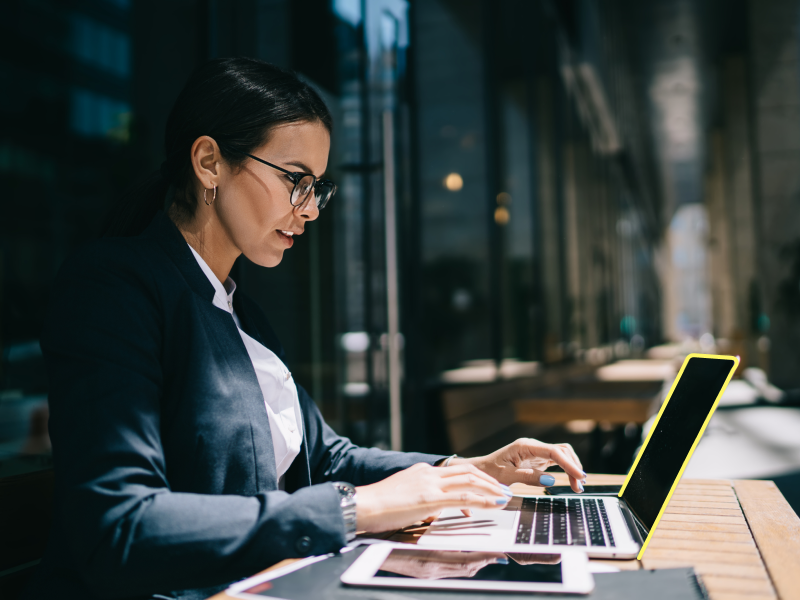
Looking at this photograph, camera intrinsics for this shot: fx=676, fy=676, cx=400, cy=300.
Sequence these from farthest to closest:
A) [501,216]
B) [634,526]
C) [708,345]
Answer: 1. [708,345]
2. [501,216]
3. [634,526]

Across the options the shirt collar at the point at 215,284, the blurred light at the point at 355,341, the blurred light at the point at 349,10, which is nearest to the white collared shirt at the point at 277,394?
the shirt collar at the point at 215,284

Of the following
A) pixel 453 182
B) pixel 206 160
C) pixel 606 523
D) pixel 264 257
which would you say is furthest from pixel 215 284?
pixel 453 182

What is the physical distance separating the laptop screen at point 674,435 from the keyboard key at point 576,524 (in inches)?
3.6

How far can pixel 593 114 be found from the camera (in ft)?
37.3

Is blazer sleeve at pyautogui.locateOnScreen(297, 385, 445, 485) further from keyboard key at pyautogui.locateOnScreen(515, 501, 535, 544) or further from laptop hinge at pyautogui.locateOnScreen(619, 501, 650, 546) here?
laptop hinge at pyautogui.locateOnScreen(619, 501, 650, 546)

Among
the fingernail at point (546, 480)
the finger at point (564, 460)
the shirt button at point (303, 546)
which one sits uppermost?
the finger at point (564, 460)

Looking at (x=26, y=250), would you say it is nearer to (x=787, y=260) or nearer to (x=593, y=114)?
(x=787, y=260)

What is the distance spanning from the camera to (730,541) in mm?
1012

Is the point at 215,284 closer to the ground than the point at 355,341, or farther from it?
farther from it

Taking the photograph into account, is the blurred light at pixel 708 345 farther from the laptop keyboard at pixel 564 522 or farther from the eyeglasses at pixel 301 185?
the eyeglasses at pixel 301 185

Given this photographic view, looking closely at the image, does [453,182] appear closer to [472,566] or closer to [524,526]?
[524,526]

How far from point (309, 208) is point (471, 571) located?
29.4 inches

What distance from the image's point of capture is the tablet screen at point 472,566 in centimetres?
82

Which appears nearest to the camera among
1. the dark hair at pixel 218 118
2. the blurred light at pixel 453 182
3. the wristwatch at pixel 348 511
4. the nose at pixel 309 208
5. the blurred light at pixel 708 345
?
the wristwatch at pixel 348 511
